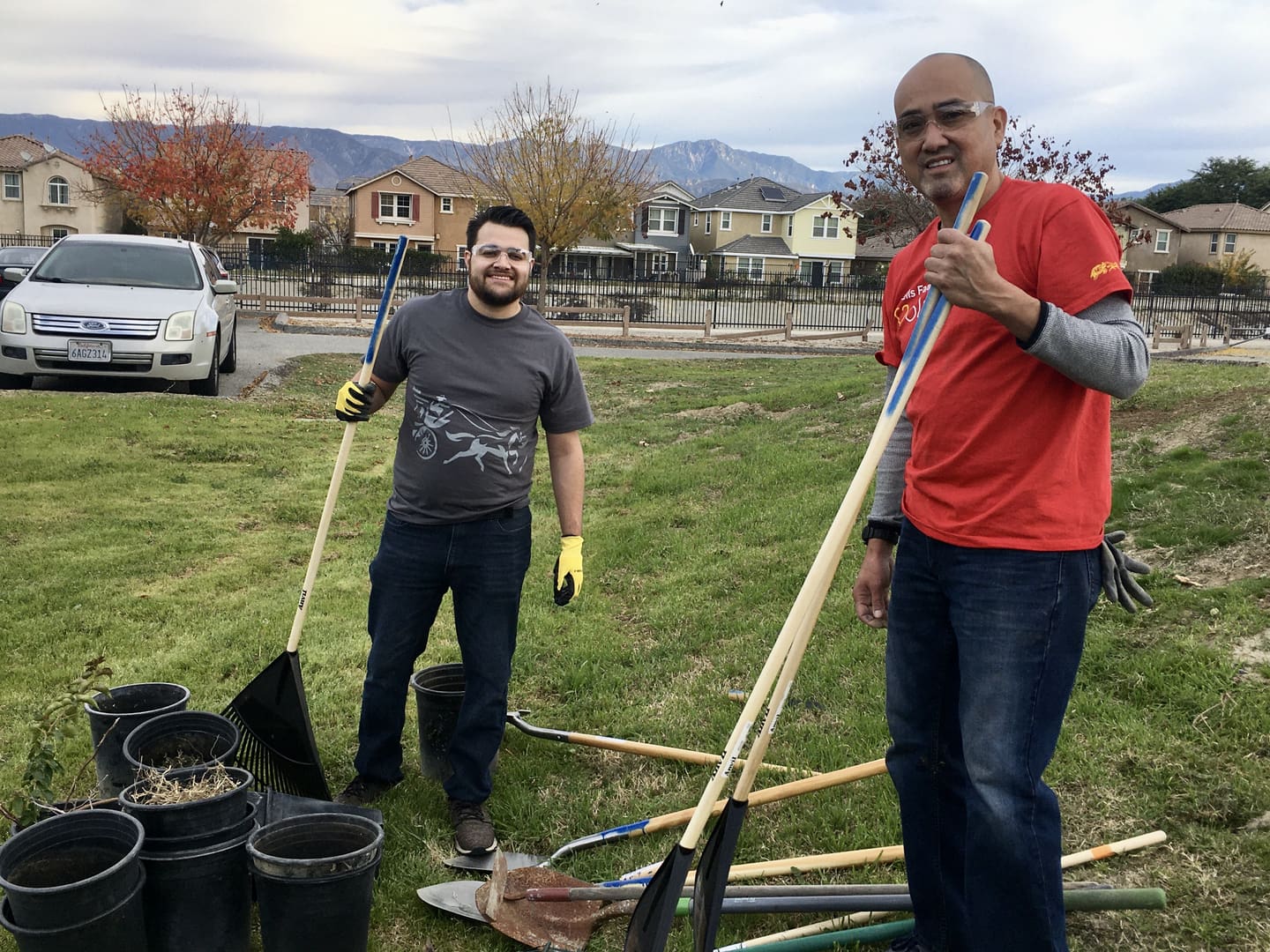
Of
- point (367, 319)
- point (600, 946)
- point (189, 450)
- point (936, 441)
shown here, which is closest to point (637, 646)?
point (600, 946)

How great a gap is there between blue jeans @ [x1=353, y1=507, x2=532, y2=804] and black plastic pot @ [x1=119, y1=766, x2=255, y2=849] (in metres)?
0.82

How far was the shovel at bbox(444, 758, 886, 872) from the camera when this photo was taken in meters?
3.60

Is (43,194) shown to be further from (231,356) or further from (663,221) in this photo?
(231,356)

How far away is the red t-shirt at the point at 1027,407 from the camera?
2.21 meters

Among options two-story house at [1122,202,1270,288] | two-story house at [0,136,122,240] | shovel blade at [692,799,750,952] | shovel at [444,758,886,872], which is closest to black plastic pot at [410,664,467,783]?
shovel at [444,758,886,872]

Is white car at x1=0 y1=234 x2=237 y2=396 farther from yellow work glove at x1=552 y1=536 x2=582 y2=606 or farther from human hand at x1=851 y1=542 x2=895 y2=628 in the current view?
human hand at x1=851 y1=542 x2=895 y2=628

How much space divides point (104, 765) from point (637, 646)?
2.80 meters

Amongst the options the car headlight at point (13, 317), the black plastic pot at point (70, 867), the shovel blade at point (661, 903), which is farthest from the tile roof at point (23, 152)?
the shovel blade at point (661, 903)

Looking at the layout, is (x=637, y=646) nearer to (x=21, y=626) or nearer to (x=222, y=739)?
(x=222, y=739)

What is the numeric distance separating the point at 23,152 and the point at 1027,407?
71.6 meters

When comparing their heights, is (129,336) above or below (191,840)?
above

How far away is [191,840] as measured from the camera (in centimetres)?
289

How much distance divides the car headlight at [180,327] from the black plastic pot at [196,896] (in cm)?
981

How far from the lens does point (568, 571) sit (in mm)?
3963
